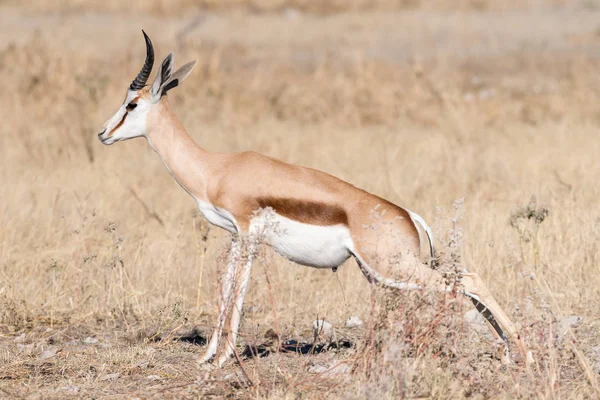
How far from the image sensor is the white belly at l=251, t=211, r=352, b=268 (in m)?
5.56

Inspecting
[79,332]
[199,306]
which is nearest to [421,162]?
[199,306]

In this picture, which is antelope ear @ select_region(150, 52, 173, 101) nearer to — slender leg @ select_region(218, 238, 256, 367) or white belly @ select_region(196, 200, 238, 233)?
white belly @ select_region(196, 200, 238, 233)

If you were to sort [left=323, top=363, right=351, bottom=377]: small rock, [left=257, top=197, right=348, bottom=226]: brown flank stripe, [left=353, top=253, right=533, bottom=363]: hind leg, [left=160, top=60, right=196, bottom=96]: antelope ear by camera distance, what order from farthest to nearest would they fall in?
1. [left=160, top=60, right=196, bottom=96]: antelope ear
2. [left=257, top=197, right=348, bottom=226]: brown flank stripe
3. [left=353, top=253, right=533, bottom=363]: hind leg
4. [left=323, top=363, right=351, bottom=377]: small rock

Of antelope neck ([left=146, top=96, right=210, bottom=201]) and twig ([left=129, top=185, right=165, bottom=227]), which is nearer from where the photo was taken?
antelope neck ([left=146, top=96, right=210, bottom=201])

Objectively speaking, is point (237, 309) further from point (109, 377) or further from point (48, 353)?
point (48, 353)

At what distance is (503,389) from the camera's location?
5098 mm

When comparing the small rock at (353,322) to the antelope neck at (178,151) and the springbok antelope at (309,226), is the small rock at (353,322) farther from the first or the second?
the antelope neck at (178,151)

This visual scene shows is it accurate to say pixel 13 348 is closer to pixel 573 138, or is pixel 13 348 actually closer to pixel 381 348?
pixel 381 348

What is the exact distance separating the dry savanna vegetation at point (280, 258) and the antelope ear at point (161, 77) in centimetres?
97

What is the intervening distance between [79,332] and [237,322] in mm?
1484

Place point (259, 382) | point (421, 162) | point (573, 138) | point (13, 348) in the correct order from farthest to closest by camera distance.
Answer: point (573, 138), point (421, 162), point (13, 348), point (259, 382)

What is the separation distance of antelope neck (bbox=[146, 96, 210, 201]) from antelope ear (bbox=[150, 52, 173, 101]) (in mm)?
82

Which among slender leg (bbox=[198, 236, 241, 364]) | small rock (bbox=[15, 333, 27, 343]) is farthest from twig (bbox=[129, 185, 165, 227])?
slender leg (bbox=[198, 236, 241, 364])

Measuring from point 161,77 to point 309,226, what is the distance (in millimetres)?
1479
